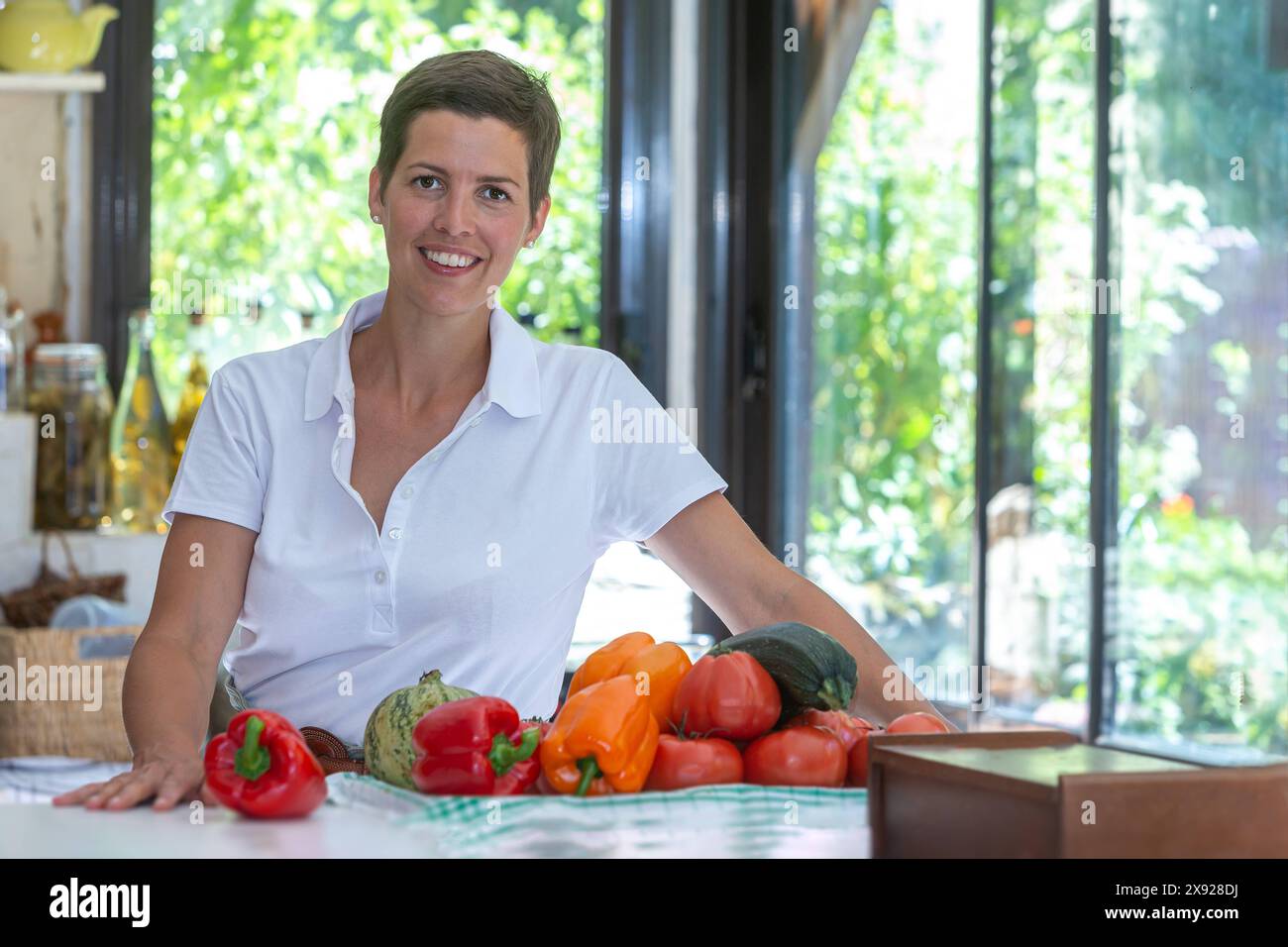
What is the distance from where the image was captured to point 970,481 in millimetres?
2863

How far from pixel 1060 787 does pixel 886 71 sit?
2612 millimetres

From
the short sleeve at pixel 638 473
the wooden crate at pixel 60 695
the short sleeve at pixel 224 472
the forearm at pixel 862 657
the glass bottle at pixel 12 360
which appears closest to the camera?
the forearm at pixel 862 657

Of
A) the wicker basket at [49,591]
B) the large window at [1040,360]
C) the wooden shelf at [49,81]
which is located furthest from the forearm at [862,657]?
the wooden shelf at [49,81]

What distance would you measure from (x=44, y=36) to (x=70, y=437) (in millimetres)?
788

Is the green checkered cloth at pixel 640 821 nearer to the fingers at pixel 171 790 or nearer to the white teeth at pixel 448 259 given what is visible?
the fingers at pixel 171 790

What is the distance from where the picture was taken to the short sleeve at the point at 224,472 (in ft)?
4.83

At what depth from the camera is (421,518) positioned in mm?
1505

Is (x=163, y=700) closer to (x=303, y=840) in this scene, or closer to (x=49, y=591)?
(x=303, y=840)

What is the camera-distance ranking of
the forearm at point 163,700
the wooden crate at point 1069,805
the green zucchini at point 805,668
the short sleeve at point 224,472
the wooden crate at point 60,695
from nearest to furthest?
the wooden crate at point 1069,805
the green zucchini at point 805,668
the forearm at point 163,700
the short sleeve at point 224,472
the wooden crate at point 60,695

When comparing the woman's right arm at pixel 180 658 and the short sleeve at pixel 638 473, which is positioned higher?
the short sleeve at pixel 638 473

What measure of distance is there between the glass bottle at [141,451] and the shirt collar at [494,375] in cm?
142

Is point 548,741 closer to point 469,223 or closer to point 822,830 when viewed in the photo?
point 822,830

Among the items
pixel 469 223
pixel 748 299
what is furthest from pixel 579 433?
pixel 748 299
